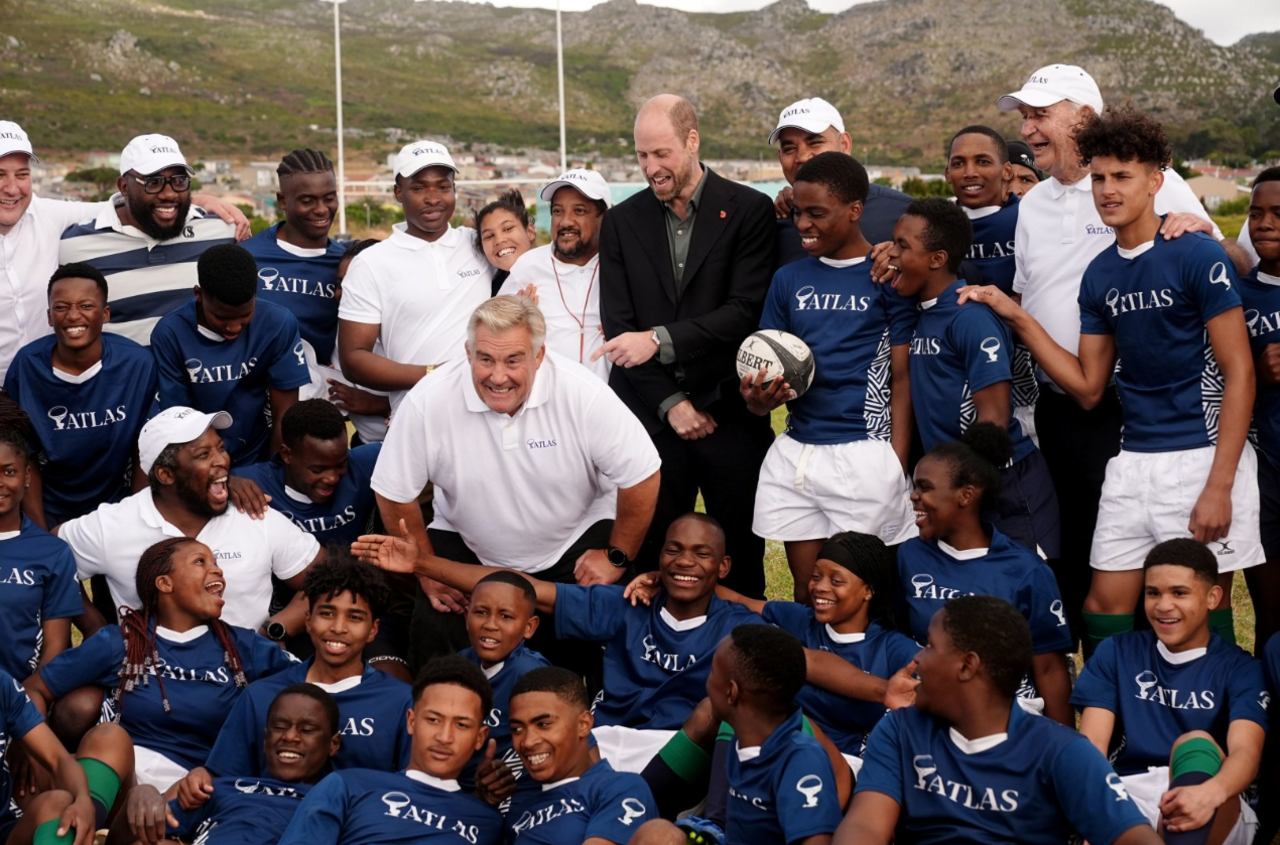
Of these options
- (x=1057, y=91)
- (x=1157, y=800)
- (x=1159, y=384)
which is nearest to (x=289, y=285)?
(x=1057, y=91)

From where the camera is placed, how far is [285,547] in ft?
20.1

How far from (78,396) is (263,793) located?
246 centimetres

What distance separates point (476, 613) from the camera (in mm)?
5539

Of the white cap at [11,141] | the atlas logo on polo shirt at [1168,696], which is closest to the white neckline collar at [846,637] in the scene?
the atlas logo on polo shirt at [1168,696]

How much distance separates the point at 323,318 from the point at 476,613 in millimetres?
2575

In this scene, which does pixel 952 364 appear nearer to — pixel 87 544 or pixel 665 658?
pixel 665 658

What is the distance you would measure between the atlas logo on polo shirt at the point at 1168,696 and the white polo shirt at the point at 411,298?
12.4 feet

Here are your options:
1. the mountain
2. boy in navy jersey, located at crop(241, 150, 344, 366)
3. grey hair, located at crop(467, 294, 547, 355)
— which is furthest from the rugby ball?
the mountain

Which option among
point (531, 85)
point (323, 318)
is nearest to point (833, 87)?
point (531, 85)

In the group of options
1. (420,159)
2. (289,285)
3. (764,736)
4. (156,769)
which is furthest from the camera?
(420,159)

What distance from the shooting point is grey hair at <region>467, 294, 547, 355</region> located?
5.68 meters

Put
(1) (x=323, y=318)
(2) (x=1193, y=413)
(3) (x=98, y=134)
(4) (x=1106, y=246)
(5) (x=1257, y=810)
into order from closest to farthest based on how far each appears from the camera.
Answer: (5) (x=1257, y=810) < (2) (x=1193, y=413) < (4) (x=1106, y=246) < (1) (x=323, y=318) < (3) (x=98, y=134)

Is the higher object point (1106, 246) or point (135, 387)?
point (1106, 246)

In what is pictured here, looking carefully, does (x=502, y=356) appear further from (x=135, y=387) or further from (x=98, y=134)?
(x=98, y=134)
